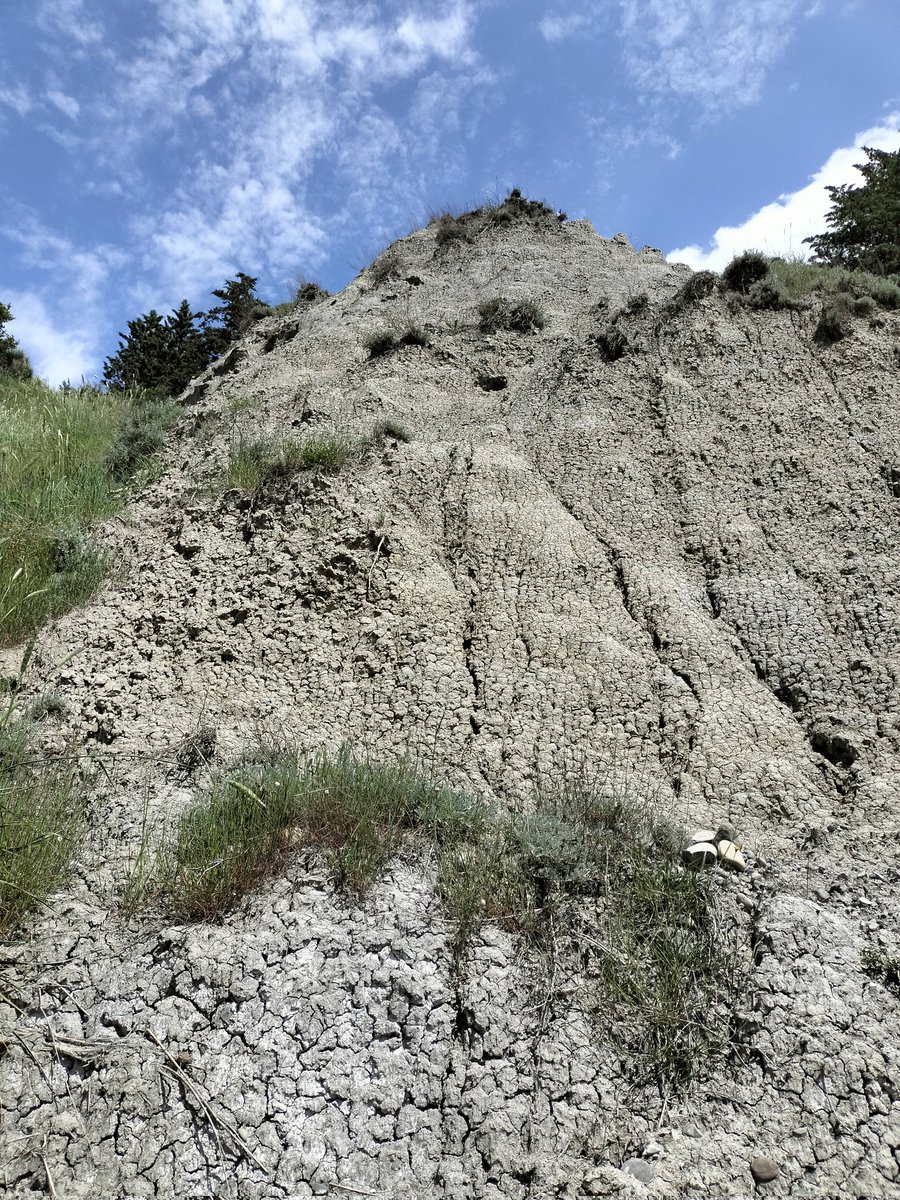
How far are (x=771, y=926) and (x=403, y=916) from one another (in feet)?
5.07

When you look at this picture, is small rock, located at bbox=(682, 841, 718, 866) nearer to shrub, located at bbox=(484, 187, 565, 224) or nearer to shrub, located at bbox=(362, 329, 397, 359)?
shrub, located at bbox=(362, 329, 397, 359)

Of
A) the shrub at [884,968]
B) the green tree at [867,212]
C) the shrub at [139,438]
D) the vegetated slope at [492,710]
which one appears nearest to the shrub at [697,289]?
the vegetated slope at [492,710]

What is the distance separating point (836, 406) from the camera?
6238 mm

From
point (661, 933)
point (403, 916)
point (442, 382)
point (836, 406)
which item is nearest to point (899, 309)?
point (836, 406)

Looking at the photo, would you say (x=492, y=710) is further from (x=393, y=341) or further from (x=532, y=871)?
(x=393, y=341)

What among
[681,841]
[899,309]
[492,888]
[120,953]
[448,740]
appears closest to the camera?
[120,953]

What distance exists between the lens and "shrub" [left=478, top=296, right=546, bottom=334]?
8.27 meters

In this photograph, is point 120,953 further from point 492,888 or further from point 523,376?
point 523,376

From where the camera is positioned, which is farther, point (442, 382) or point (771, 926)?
point (442, 382)

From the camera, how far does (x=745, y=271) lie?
7652 millimetres

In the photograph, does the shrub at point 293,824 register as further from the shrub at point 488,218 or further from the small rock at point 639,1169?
the shrub at point 488,218

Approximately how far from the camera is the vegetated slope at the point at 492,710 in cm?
256

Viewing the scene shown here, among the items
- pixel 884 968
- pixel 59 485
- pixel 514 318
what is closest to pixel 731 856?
pixel 884 968

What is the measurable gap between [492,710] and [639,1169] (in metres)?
2.39
